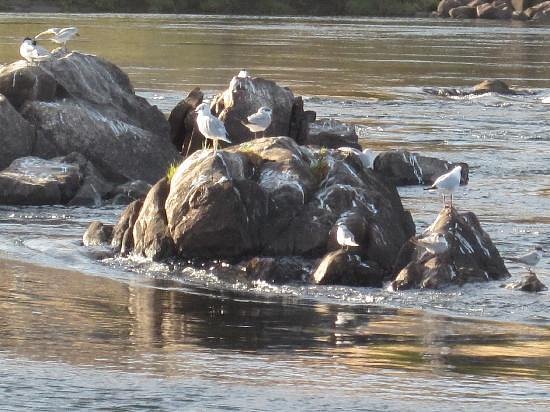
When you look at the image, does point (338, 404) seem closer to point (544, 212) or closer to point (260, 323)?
point (260, 323)

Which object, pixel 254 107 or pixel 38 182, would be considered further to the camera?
pixel 254 107

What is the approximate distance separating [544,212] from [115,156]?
18.4 feet

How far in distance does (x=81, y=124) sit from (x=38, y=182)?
1765 millimetres

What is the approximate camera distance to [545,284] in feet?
45.1

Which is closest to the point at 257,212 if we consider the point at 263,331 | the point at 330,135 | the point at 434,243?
the point at 434,243

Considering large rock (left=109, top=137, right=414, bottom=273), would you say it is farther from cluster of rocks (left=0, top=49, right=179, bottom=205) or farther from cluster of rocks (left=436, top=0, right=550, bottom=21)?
cluster of rocks (left=436, top=0, right=550, bottom=21)

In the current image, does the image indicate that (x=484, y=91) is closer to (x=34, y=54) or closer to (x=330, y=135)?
(x=330, y=135)

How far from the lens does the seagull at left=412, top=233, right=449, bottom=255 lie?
13516mm

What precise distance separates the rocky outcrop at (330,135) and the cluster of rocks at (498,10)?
258 feet

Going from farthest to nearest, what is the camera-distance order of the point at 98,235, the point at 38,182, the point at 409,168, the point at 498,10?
the point at 498,10 → the point at 409,168 → the point at 38,182 → the point at 98,235

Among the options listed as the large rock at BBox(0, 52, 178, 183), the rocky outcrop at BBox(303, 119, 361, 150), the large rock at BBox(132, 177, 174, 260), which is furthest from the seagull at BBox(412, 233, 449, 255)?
the rocky outcrop at BBox(303, 119, 361, 150)

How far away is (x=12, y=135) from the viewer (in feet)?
63.9

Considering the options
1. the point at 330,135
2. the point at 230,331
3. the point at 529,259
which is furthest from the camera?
the point at 330,135

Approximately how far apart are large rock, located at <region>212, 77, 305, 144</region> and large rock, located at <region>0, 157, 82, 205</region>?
297 centimetres
